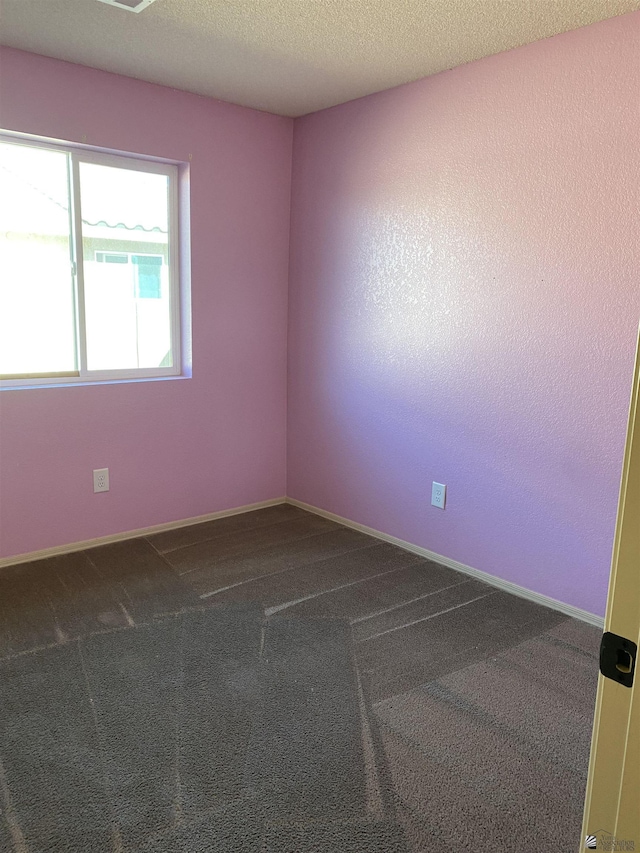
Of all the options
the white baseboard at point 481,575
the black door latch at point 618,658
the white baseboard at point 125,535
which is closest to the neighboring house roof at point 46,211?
the white baseboard at point 125,535

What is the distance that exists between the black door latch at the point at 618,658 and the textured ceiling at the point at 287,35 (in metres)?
2.27

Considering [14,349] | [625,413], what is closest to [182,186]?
[14,349]

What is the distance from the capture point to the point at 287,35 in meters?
2.54

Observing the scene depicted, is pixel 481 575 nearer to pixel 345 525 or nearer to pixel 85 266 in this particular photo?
pixel 345 525

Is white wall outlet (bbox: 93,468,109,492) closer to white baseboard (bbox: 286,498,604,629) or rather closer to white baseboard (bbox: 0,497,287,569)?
white baseboard (bbox: 0,497,287,569)

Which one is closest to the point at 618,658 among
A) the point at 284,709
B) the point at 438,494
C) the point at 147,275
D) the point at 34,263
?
the point at 284,709

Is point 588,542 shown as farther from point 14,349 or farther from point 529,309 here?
point 14,349

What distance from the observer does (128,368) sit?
3.46 m

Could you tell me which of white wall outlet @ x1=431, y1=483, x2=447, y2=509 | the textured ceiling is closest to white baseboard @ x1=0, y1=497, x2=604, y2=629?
white wall outlet @ x1=431, y1=483, x2=447, y2=509

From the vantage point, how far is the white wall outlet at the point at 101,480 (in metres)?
3.29

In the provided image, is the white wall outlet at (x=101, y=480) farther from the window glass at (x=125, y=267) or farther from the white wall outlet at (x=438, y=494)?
the white wall outlet at (x=438, y=494)

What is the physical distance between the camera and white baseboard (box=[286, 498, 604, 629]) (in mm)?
2693

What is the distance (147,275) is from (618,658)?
3.22 m

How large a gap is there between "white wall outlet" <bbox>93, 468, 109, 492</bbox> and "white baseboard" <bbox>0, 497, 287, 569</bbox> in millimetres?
267
